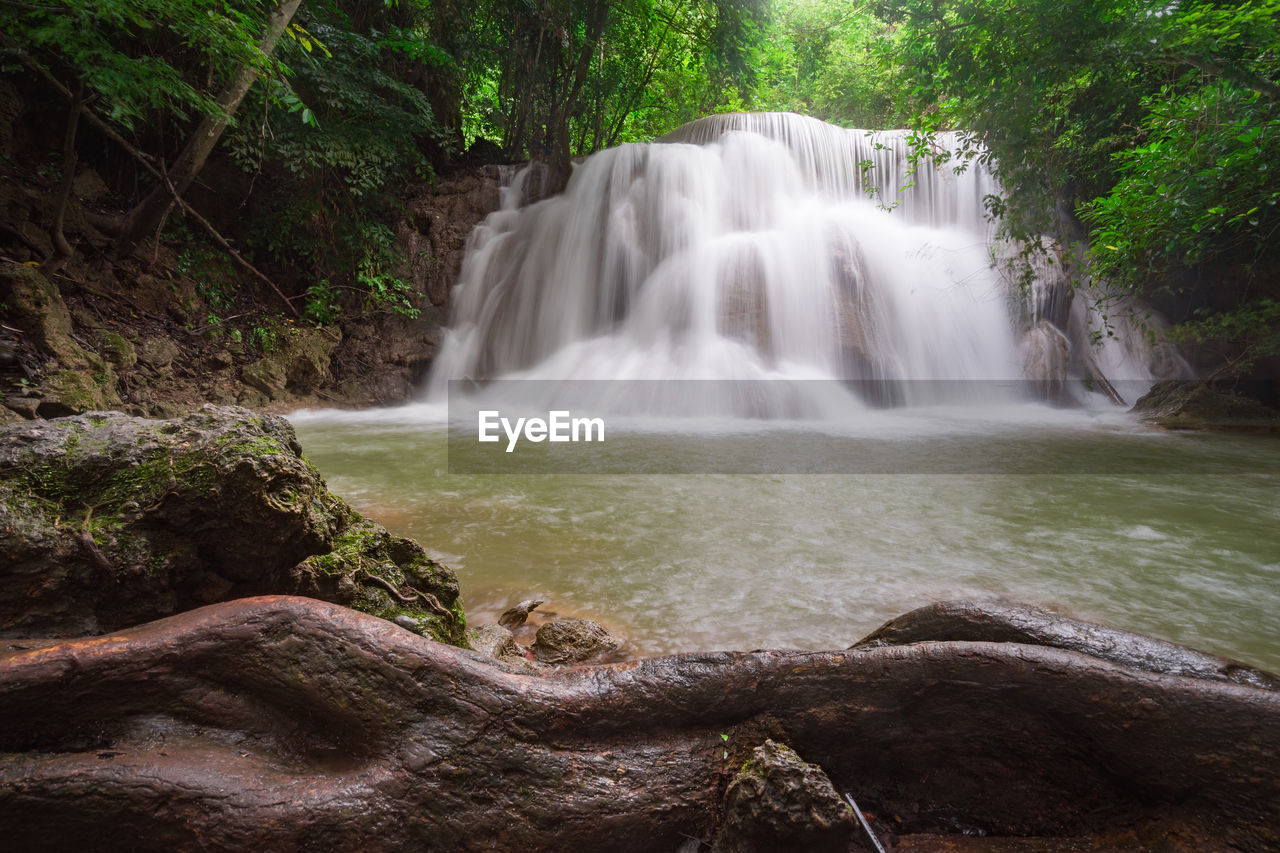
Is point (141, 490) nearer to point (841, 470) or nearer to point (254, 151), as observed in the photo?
point (841, 470)

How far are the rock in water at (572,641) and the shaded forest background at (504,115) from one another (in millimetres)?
5864

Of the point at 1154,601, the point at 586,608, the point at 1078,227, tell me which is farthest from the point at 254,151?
the point at 1078,227

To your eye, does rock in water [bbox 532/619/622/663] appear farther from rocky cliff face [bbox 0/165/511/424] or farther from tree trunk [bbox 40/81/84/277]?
tree trunk [bbox 40/81/84/277]

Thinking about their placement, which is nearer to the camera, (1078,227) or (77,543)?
(77,543)

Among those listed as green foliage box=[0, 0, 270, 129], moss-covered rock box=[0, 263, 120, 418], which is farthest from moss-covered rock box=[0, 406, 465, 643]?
moss-covered rock box=[0, 263, 120, 418]

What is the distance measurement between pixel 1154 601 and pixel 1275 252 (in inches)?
385

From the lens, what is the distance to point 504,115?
50.7 feet

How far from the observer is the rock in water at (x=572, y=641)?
8.05 ft

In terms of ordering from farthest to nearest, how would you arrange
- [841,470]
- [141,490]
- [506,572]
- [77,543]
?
[841,470] < [506,572] < [141,490] < [77,543]

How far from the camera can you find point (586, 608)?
299 cm

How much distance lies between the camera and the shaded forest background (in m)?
5.96

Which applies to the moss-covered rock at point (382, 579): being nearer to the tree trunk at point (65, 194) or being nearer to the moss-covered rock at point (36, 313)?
the moss-covered rock at point (36, 313)

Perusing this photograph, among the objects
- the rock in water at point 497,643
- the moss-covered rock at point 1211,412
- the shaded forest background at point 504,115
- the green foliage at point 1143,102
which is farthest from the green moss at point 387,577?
the moss-covered rock at point 1211,412

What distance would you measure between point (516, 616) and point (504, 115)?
15.8 metres
